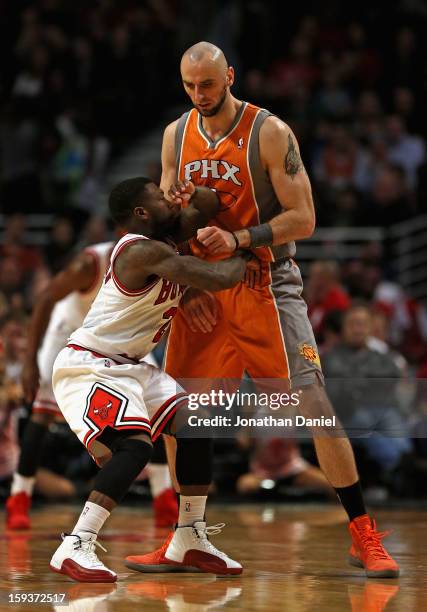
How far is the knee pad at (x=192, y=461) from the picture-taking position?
16.6 ft

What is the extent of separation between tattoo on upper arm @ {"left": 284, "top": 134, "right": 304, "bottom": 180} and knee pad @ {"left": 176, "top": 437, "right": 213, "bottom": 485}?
47.1 inches

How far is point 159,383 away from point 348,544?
63.4 inches

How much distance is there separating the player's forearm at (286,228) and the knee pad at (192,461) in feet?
2.82

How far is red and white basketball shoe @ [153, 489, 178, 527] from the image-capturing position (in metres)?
6.86

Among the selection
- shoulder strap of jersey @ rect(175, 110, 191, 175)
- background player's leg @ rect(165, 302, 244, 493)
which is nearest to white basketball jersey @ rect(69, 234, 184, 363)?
background player's leg @ rect(165, 302, 244, 493)

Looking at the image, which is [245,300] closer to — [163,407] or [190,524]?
[163,407]

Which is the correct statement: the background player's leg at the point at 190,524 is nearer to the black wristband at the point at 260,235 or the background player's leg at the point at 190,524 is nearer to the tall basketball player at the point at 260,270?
the tall basketball player at the point at 260,270

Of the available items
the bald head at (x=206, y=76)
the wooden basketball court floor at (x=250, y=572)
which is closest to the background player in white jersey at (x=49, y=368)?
the wooden basketball court floor at (x=250, y=572)

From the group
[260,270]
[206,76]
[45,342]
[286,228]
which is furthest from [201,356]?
[45,342]

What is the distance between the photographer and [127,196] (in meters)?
4.95

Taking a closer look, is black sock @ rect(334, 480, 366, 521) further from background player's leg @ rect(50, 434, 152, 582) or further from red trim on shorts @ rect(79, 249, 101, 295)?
red trim on shorts @ rect(79, 249, 101, 295)

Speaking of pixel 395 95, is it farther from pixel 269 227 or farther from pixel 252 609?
pixel 252 609

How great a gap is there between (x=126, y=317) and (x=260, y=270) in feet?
2.12

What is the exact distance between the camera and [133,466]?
4.74 metres
